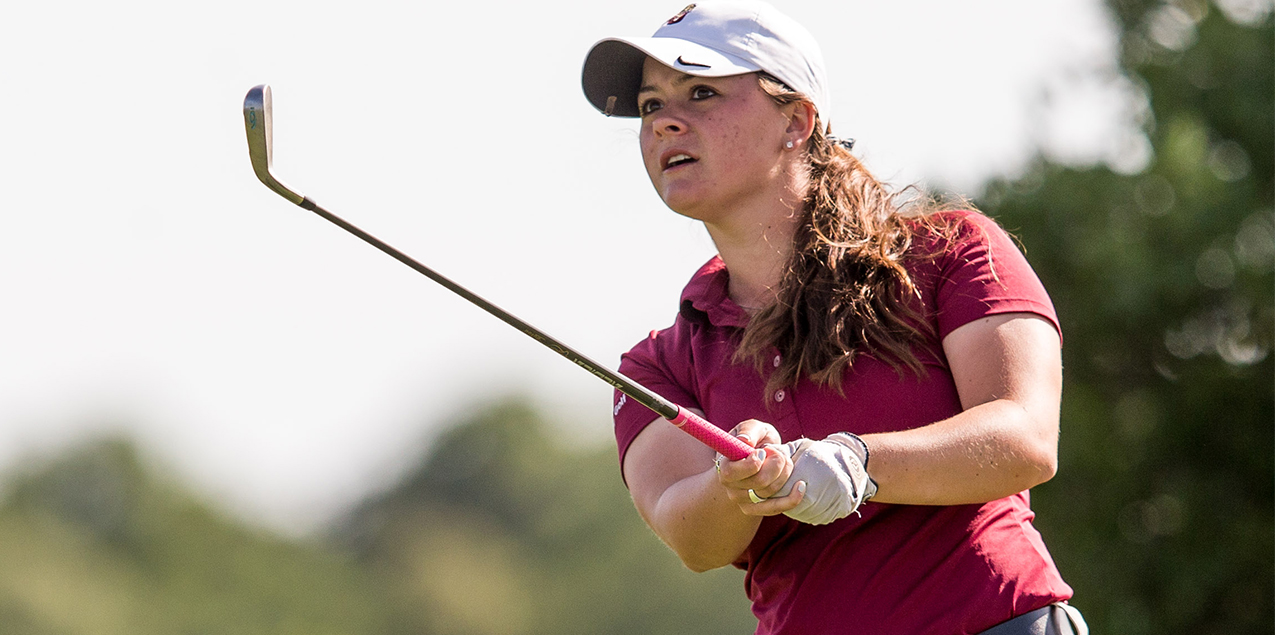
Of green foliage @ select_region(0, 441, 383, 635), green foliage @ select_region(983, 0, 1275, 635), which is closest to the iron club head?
green foliage @ select_region(983, 0, 1275, 635)

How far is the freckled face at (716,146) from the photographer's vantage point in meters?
4.00

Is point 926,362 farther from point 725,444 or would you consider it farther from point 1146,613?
point 1146,613

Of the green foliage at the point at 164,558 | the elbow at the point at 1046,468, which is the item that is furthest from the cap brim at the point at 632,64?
the green foliage at the point at 164,558

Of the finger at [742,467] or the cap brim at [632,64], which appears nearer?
the finger at [742,467]

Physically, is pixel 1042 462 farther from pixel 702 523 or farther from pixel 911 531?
pixel 702 523

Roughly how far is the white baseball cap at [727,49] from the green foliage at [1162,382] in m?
9.41

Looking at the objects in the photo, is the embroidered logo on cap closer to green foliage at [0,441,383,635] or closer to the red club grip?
the red club grip

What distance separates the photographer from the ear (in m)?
4.15

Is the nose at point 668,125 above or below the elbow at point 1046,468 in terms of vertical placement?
above

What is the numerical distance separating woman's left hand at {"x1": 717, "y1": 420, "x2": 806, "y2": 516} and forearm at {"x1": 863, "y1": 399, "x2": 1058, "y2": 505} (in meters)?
0.20

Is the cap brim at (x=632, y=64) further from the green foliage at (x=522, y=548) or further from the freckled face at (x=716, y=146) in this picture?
the green foliage at (x=522, y=548)

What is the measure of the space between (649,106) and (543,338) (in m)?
1.21

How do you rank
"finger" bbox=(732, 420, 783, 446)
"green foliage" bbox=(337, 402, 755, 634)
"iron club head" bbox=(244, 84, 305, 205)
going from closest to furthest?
1. "finger" bbox=(732, 420, 783, 446)
2. "iron club head" bbox=(244, 84, 305, 205)
3. "green foliage" bbox=(337, 402, 755, 634)

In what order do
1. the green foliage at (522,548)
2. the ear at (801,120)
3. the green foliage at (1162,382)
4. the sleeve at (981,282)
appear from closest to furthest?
1. the sleeve at (981,282)
2. the ear at (801,120)
3. the green foliage at (1162,382)
4. the green foliage at (522,548)
